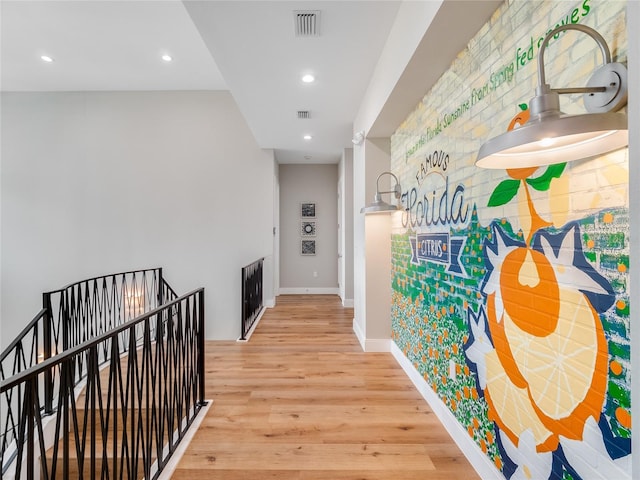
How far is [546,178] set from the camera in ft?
3.84

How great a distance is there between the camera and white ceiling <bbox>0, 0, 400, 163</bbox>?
88.7 inches

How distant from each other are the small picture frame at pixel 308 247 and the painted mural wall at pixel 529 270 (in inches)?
185

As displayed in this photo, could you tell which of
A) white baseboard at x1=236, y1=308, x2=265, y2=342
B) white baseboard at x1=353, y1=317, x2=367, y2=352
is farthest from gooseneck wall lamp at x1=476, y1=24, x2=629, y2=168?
white baseboard at x1=236, y1=308, x2=265, y2=342

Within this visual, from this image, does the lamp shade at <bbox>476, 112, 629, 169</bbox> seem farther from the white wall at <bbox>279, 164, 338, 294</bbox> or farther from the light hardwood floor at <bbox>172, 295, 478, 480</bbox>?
the white wall at <bbox>279, 164, 338, 294</bbox>

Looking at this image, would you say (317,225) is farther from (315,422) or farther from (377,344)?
(315,422)

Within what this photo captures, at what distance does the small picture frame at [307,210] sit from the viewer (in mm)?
6859

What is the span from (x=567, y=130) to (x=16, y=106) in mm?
7405

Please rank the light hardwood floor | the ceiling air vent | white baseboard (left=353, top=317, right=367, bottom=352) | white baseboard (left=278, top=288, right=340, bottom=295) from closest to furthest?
1. the light hardwood floor
2. the ceiling air vent
3. white baseboard (left=353, top=317, right=367, bottom=352)
4. white baseboard (left=278, top=288, right=340, bottom=295)

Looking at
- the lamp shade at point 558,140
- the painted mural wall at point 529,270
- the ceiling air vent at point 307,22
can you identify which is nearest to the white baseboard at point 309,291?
the painted mural wall at point 529,270

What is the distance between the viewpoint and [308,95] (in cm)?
337

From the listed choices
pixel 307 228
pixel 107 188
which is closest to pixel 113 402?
pixel 107 188

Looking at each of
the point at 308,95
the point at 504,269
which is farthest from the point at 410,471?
the point at 308,95

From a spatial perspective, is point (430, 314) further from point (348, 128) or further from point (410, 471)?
point (348, 128)

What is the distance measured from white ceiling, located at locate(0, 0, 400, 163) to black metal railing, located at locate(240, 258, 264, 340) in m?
2.00
